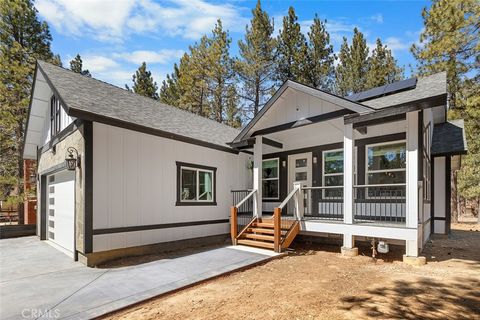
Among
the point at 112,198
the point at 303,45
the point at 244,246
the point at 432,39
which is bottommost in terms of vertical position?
the point at 244,246

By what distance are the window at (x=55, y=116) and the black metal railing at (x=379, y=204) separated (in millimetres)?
9918

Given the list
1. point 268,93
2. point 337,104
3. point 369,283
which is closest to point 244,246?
point 369,283

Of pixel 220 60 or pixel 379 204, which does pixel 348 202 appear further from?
pixel 220 60

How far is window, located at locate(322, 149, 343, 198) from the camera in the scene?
9547 millimetres

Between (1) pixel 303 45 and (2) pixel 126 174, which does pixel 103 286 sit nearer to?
(2) pixel 126 174

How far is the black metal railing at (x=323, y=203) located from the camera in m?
9.20

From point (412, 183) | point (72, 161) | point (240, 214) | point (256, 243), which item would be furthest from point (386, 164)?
point (72, 161)

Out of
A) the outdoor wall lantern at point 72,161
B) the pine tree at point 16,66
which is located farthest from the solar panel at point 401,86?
the pine tree at point 16,66

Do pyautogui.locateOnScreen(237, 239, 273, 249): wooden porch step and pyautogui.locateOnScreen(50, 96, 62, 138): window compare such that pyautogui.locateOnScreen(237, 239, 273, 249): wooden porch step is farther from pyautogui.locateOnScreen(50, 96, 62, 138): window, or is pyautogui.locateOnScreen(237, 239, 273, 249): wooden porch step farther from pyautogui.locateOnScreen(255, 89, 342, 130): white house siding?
pyautogui.locateOnScreen(50, 96, 62, 138): window

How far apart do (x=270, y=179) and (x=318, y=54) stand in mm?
12914

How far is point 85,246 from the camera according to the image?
21.3ft

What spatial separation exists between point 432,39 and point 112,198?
1868 centimetres

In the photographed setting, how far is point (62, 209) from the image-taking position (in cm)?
862

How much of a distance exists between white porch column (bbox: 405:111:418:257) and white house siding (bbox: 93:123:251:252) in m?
6.26
